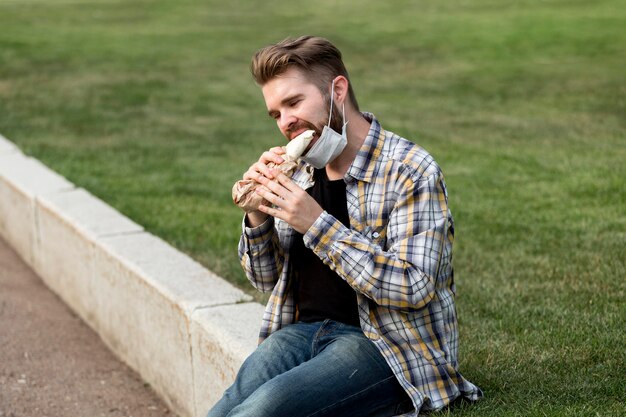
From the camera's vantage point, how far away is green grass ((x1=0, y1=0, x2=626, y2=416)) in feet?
14.2

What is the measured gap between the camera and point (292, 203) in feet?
10.0

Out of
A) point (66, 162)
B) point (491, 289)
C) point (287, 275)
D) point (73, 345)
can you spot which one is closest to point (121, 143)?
point (66, 162)

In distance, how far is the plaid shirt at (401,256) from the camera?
2.99m

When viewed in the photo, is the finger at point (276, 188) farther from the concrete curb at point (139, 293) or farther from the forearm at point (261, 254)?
the concrete curb at point (139, 293)

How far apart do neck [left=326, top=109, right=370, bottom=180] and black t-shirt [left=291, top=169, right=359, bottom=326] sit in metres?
0.03

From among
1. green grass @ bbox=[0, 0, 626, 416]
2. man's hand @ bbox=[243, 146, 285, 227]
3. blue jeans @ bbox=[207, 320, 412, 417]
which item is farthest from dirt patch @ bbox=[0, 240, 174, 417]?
man's hand @ bbox=[243, 146, 285, 227]

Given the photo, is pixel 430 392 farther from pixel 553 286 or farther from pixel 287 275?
pixel 553 286

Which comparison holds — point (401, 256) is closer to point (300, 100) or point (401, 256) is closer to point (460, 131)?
point (300, 100)

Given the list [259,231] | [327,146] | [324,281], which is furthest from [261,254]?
[327,146]

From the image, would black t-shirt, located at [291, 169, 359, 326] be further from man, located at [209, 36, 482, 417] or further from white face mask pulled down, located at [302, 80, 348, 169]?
white face mask pulled down, located at [302, 80, 348, 169]

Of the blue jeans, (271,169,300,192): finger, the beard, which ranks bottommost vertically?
the blue jeans

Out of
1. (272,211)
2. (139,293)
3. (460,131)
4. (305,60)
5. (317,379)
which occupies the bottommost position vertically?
(460,131)

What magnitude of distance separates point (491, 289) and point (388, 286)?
2177 mm

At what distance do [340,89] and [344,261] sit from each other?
563 millimetres
